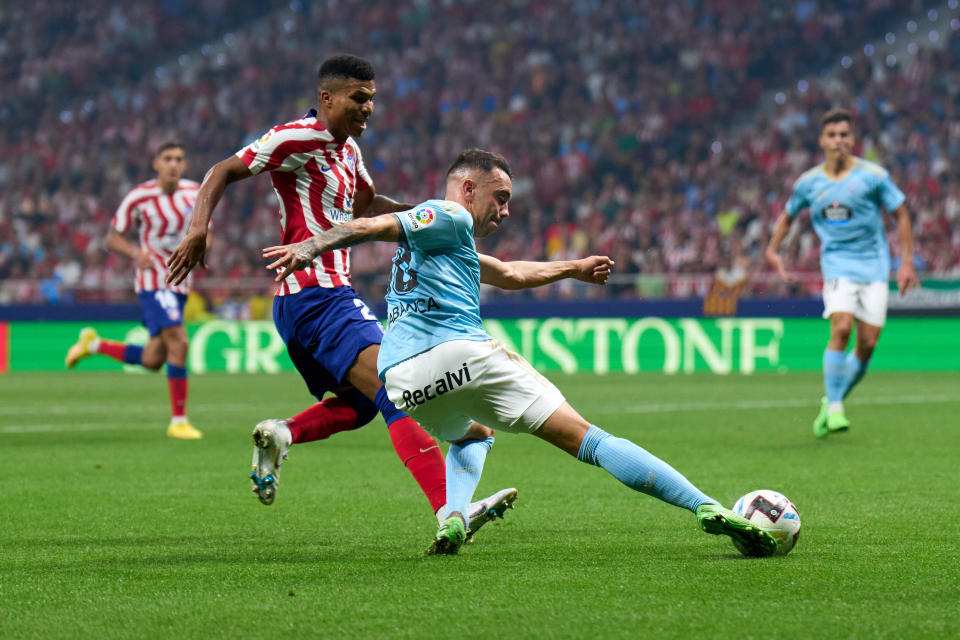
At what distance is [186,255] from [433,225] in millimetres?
949

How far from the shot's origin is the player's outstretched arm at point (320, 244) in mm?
4145

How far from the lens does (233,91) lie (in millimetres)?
30031

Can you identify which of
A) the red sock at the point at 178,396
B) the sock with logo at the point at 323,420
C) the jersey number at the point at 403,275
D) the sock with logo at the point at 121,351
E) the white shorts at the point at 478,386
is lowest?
the red sock at the point at 178,396

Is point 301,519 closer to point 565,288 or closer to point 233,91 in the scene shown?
point 565,288

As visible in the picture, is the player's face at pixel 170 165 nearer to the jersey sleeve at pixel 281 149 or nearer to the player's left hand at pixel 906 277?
the jersey sleeve at pixel 281 149

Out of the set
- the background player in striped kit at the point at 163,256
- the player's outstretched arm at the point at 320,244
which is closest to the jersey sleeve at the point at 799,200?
the background player in striped kit at the point at 163,256

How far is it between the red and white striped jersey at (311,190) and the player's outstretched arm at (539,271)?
0.71 metres

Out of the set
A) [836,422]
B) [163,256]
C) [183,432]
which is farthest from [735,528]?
[163,256]

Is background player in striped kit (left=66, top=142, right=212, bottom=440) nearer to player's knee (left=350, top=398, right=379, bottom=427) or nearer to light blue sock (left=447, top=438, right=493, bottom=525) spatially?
player's knee (left=350, top=398, right=379, bottom=427)

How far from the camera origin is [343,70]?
5.48 metres

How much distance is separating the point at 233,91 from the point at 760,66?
11838mm

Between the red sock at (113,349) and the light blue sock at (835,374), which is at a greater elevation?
the light blue sock at (835,374)

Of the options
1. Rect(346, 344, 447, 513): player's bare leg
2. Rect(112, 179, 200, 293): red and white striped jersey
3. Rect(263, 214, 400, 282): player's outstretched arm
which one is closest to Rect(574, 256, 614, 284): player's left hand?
Rect(346, 344, 447, 513): player's bare leg

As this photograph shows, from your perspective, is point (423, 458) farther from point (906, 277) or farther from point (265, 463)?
point (906, 277)
